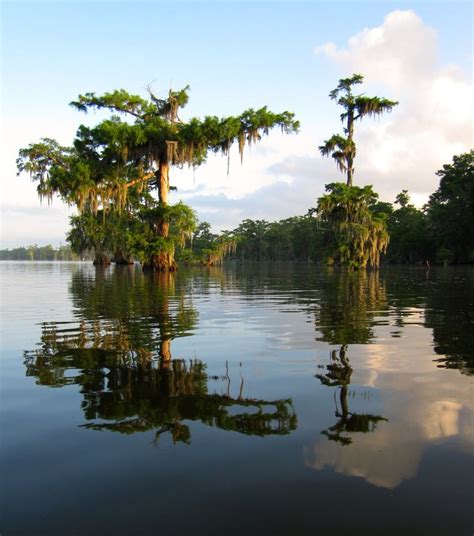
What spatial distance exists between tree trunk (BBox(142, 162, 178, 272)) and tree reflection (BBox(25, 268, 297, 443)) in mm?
26318

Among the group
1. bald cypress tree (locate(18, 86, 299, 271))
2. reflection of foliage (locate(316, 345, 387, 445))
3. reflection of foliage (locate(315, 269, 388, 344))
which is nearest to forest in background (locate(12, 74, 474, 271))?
bald cypress tree (locate(18, 86, 299, 271))

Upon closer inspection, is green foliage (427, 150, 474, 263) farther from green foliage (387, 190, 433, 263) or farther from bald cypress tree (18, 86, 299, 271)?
bald cypress tree (18, 86, 299, 271)

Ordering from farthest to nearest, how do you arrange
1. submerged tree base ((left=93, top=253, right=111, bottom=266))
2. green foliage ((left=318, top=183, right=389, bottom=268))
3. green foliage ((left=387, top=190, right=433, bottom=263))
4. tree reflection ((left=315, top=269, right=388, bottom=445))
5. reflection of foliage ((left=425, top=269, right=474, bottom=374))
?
green foliage ((left=387, top=190, right=433, bottom=263)) → submerged tree base ((left=93, top=253, right=111, bottom=266)) → green foliage ((left=318, top=183, right=389, bottom=268)) → reflection of foliage ((left=425, top=269, right=474, bottom=374)) → tree reflection ((left=315, top=269, right=388, bottom=445))

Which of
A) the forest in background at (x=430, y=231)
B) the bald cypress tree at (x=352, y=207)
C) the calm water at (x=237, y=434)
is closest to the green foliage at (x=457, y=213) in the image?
the forest in background at (x=430, y=231)

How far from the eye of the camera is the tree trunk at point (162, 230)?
36.4m

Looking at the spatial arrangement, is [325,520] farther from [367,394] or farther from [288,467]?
[367,394]

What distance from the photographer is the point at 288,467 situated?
3.38 m

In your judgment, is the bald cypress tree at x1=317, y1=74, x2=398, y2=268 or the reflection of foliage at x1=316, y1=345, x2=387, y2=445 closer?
the reflection of foliage at x1=316, y1=345, x2=387, y2=445

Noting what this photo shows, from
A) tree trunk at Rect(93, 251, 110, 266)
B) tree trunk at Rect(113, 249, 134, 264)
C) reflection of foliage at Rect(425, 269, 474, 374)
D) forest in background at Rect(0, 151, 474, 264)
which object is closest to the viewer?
reflection of foliage at Rect(425, 269, 474, 374)

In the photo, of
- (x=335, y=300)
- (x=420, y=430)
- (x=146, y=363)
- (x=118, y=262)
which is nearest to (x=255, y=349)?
(x=146, y=363)

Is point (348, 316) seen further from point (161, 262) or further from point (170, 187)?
point (170, 187)

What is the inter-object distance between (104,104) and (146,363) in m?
37.5

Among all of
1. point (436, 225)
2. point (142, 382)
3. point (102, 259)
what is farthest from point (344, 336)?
point (436, 225)

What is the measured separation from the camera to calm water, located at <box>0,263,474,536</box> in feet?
9.22
